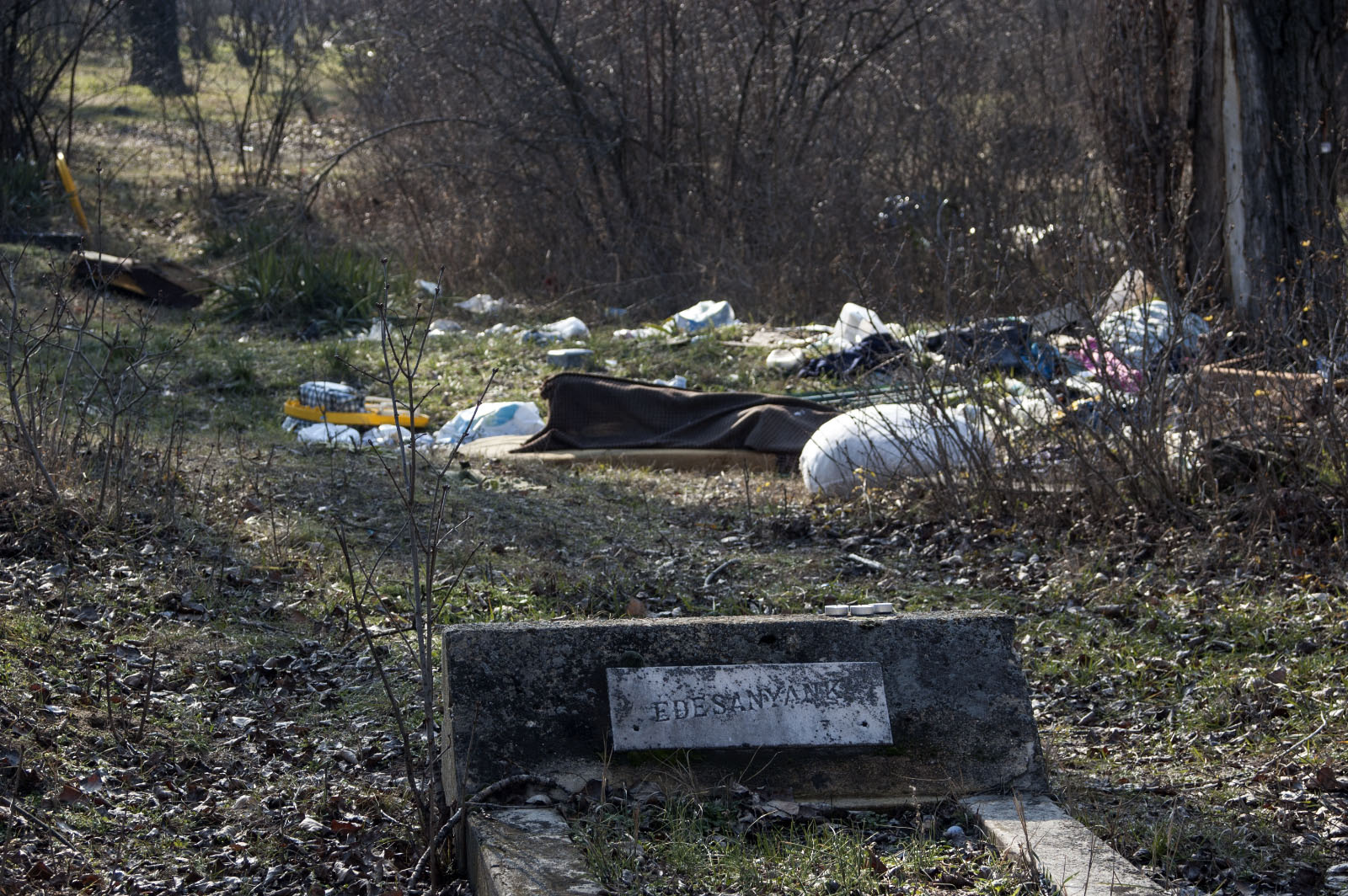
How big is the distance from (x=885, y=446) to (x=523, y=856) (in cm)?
425

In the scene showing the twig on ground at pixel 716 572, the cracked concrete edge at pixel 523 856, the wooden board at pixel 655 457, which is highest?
the wooden board at pixel 655 457

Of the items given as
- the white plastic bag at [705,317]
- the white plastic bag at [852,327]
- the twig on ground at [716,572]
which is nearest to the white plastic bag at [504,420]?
the white plastic bag at [852,327]

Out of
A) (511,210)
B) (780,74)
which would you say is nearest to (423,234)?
(511,210)

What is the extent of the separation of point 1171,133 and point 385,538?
683 cm

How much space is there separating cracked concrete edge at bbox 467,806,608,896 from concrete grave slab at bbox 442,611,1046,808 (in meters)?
0.15

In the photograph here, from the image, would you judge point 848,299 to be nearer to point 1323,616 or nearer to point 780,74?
point 780,74

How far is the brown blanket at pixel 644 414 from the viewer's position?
8.13 metres

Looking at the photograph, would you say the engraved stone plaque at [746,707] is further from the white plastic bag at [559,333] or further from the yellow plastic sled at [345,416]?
the white plastic bag at [559,333]

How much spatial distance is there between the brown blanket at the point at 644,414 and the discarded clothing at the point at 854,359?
889mm

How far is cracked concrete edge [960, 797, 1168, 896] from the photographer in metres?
2.82

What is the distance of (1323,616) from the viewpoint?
5.01 meters

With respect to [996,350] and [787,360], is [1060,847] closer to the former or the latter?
[996,350]

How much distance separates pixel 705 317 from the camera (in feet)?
37.0

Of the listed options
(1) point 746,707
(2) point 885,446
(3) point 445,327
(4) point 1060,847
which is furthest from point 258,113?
(4) point 1060,847
